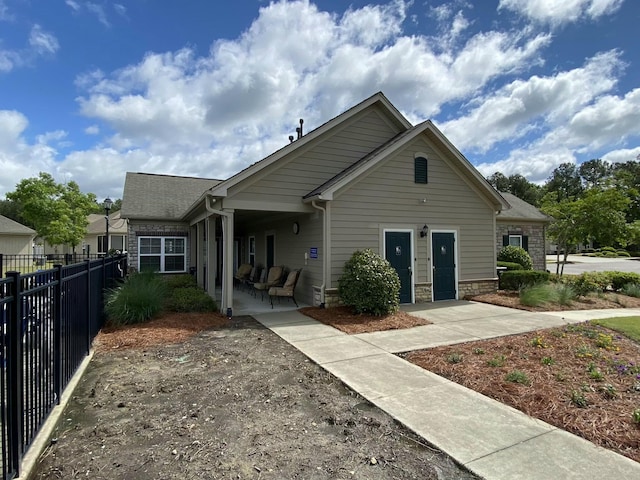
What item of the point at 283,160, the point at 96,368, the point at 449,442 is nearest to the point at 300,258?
the point at 283,160

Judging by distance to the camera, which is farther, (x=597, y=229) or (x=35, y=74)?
(x=597, y=229)

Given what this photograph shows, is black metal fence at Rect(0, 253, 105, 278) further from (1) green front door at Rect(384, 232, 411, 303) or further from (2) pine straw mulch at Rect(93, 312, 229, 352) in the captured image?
(1) green front door at Rect(384, 232, 411, 303)

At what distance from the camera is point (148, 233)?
14.7 m

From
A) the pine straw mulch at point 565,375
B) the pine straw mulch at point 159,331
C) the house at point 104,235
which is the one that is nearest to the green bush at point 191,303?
the pine straw mulch at point 159,331

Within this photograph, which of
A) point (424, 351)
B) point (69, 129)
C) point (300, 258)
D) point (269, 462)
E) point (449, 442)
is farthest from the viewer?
point (69, 129)

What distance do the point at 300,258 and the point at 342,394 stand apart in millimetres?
6801

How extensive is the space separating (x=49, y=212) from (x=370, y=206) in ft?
95.5

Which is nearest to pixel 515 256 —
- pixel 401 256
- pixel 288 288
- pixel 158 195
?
pixel 401 256

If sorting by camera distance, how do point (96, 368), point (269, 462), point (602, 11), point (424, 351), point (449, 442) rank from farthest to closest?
point (602, 11)
point (424, 351)
point (96, 368)
point (449, 442)
point (269, 462)

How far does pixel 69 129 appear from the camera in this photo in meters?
15.1

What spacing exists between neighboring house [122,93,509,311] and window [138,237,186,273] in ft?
10.6

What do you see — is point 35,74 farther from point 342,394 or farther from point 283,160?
point 342,394

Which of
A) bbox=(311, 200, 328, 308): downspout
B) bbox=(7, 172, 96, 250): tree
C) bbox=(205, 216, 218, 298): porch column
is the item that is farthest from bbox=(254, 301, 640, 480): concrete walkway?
bbox=(7, 172, 96, 250): tree

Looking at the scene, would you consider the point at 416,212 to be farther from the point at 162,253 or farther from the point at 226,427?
the point at 162,253
